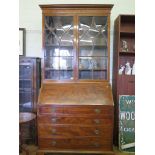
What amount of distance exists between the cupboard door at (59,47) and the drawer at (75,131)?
28.3 inches

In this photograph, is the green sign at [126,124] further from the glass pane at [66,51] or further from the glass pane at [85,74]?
the glass pane at [66,51]

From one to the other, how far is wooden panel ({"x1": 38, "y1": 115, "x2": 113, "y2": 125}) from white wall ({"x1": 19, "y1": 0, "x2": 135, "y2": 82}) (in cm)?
121

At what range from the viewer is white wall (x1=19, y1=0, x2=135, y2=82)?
3561mm

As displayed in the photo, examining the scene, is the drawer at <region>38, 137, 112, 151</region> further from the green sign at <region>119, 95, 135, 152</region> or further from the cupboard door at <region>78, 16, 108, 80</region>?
the cupboard door at <region>78, 16, 108, 80</region>

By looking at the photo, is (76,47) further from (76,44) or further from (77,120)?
(77,120)

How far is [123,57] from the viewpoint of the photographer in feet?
11.5

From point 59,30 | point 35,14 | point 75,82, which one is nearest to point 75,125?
point 75,82

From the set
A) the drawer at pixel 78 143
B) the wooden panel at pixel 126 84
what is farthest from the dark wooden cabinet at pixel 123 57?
the drawer at pixel 78 143

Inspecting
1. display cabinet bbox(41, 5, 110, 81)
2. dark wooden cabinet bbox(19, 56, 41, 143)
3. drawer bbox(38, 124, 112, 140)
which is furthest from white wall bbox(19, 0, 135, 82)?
drawer bbox(38, 124, 112, 140)

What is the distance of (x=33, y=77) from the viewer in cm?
324
